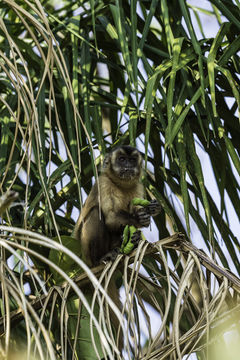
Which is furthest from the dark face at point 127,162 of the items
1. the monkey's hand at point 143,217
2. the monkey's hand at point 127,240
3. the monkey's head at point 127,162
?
the monkey's hand at point 127,240

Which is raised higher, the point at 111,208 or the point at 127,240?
the point at 111,208

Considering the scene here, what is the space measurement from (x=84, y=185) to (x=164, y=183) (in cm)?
74

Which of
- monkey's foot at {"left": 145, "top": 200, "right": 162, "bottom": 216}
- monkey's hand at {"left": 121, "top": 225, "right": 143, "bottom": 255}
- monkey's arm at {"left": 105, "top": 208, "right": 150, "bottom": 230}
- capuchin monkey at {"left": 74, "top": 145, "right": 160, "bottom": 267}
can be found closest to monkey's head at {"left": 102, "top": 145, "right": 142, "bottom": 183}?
capuchin monkey at {"left": 74, "top": 145, "right": 160, "bottom": 267}

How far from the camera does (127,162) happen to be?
5496 millimetres

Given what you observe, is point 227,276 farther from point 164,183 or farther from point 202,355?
point 164,183

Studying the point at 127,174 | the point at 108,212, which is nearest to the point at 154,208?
the point at 108,212

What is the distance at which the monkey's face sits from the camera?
18.0 ft

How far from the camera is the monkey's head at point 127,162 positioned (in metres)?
5.47

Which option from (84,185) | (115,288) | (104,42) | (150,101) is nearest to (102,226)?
(84,185)

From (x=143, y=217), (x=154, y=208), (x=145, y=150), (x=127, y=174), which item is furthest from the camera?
(x=127, y=174)

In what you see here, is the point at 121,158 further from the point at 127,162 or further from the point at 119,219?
the point at 119,219

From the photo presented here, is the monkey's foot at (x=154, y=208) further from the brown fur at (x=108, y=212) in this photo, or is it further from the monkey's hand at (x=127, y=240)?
the monkey's hand at (x=127, y=240)

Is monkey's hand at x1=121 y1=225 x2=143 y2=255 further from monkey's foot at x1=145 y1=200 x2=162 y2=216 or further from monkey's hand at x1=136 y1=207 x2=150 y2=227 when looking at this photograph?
monkey's hand at x1=136 y1=207 x2=150 y2=227

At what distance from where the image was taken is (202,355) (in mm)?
3496
